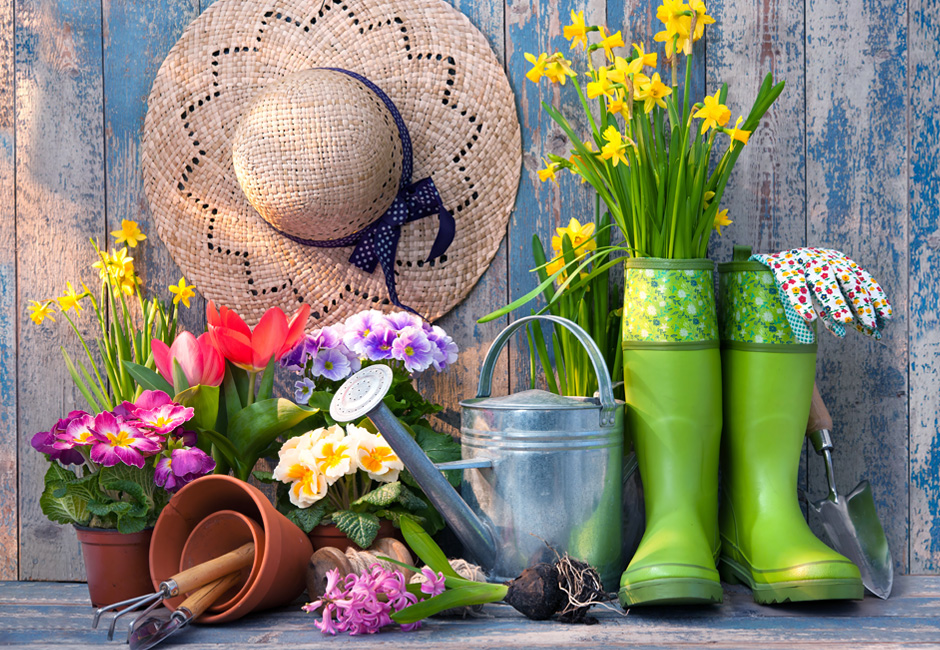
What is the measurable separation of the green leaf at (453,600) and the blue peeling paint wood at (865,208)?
25.5 inches

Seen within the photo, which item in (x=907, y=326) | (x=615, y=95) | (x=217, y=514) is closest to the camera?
(x=217, y=514)

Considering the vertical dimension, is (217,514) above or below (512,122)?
below

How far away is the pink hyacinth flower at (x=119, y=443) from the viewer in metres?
0.90

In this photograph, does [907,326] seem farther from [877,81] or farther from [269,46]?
[269,46]

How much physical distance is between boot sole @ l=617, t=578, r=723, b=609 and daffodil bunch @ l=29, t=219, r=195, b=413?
83 centimetres

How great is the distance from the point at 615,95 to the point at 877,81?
50 centimetres

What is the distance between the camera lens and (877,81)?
1.19 metres

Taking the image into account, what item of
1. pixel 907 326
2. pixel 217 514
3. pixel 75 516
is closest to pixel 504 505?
pixel 217 514

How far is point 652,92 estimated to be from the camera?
95 cm

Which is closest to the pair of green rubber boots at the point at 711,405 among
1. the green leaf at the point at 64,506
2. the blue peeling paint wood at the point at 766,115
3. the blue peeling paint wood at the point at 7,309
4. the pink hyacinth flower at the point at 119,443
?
the blue peeling paint wood at the point at 766,115

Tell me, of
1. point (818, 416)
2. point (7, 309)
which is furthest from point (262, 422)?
point (818, 416)

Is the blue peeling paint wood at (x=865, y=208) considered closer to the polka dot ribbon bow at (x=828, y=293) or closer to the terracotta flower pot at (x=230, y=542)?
the polka dot ribbon bow at (x=828, y=293)

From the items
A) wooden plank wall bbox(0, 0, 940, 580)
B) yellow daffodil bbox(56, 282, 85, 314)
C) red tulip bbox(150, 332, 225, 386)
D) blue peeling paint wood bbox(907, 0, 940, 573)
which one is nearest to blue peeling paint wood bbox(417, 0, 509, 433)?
wooden plank wall bbox(0, 0, 940, 580)

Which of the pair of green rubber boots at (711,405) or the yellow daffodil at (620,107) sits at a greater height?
the yellow daffodil at (620,107)
